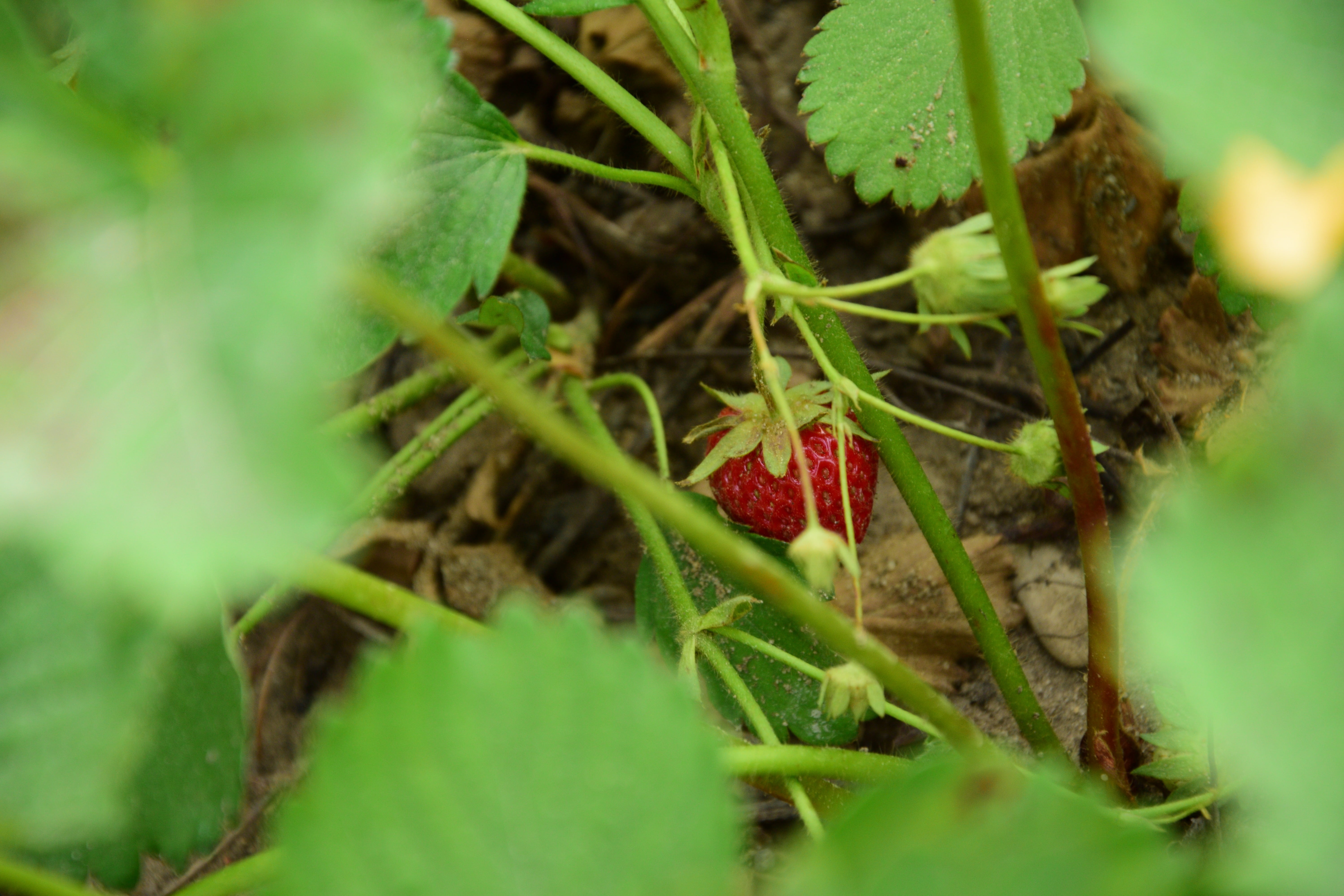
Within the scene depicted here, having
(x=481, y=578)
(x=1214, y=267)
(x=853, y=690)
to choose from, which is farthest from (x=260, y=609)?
(x=1214, y=267)

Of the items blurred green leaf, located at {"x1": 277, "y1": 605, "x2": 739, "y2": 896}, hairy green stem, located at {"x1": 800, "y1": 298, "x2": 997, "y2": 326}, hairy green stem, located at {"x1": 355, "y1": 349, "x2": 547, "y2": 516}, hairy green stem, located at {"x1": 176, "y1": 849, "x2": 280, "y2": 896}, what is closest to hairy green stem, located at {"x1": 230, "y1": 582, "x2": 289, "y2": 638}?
hairy green stem, located at {"x1": 355, "y1": 349, "x2": 547, "y2": 516}

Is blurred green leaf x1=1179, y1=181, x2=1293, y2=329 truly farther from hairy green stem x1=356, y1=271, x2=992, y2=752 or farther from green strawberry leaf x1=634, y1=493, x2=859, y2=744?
hairy green stem x1=356, y1=271, x2=992, y2=752

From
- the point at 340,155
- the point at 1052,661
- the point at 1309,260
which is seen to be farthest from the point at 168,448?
the point at 1052,661

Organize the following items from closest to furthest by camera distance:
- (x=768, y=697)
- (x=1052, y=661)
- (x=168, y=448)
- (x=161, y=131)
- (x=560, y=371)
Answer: (x=168, y=448) → (x=161, y=131) → (x=768, y=697) → (x=1052, y=661) → (x=560, y=371)

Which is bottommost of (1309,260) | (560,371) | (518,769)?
(560,371)

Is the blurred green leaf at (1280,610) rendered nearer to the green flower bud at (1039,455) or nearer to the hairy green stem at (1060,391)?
the hairy green stem at (1060,391)

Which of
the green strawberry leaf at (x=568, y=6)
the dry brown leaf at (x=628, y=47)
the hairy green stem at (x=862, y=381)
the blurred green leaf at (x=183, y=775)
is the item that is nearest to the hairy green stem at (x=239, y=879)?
the blurred green leaf at (x=183, y=775)

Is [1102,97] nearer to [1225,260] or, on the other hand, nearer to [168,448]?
[1225,260]
